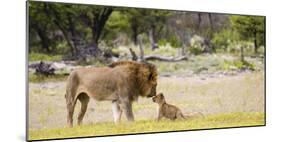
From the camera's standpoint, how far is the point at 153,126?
2.50m

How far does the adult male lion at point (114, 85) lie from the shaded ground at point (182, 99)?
3cm

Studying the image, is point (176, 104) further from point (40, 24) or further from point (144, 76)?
point (40, 24)

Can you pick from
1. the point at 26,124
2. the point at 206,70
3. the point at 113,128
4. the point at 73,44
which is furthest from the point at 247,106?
the point at 26,124

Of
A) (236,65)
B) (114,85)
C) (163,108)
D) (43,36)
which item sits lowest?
(163,108)

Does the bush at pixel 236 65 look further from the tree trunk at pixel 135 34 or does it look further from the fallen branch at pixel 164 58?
the tree trunk at pixel 135 34

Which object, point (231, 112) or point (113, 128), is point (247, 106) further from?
point (113, 128)

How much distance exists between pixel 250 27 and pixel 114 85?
3.20ft

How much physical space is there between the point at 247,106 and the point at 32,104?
4.41 feet

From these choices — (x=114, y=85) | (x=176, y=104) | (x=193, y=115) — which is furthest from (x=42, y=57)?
(x=193, y=115)

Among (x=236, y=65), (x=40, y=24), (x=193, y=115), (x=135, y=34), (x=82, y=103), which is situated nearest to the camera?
(x=40, y=24)

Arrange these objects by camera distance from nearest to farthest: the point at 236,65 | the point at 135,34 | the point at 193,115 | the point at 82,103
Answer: the point at 82,103
the point at 135,34
the point at 193,115
the point at 236,65

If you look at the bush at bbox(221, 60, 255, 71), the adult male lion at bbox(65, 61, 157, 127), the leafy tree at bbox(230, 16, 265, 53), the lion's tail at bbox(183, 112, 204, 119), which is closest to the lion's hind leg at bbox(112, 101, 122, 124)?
the adult male lion at bbox(65, 61, 157, 127)

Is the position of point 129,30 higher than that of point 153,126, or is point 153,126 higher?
point 129,30

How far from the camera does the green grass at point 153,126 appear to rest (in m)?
2.31
